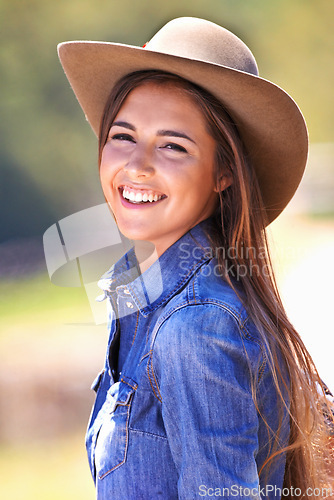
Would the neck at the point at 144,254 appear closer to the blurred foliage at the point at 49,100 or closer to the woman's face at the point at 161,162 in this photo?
the woman's face at the point at 161,162

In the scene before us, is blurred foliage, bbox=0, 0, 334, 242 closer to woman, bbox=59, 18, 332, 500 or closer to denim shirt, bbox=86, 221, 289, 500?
woman, bbox=59, 18, 332, 500

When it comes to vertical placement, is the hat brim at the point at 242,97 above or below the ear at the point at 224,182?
above

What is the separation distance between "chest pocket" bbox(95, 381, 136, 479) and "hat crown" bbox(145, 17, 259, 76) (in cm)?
74

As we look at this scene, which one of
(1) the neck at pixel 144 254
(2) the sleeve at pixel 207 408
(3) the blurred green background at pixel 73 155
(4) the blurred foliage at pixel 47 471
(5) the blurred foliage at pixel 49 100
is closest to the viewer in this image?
(2) the sleeve at pixel 207 408

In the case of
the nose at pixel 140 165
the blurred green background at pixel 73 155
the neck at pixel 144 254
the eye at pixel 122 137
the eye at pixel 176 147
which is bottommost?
the neck at pixel 144 254

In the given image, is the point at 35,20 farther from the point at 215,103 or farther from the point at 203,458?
the point at 203,458

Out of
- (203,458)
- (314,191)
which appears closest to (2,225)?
(314,191)

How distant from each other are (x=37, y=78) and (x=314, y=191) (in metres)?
2.76

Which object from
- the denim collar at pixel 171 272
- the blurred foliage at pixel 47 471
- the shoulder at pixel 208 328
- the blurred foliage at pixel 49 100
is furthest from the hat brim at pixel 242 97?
the blurred foliage at pixel 49 100

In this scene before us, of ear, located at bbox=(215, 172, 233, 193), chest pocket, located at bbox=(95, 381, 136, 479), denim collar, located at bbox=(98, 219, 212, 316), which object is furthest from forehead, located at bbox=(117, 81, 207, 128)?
chest pocket, located at bbox=(95, 381, 136, 479)

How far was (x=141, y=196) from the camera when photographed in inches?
50.9

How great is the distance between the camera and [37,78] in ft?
16.6

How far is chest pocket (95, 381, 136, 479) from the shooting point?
111 centimetres

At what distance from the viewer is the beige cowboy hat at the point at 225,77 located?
3.96 feet
